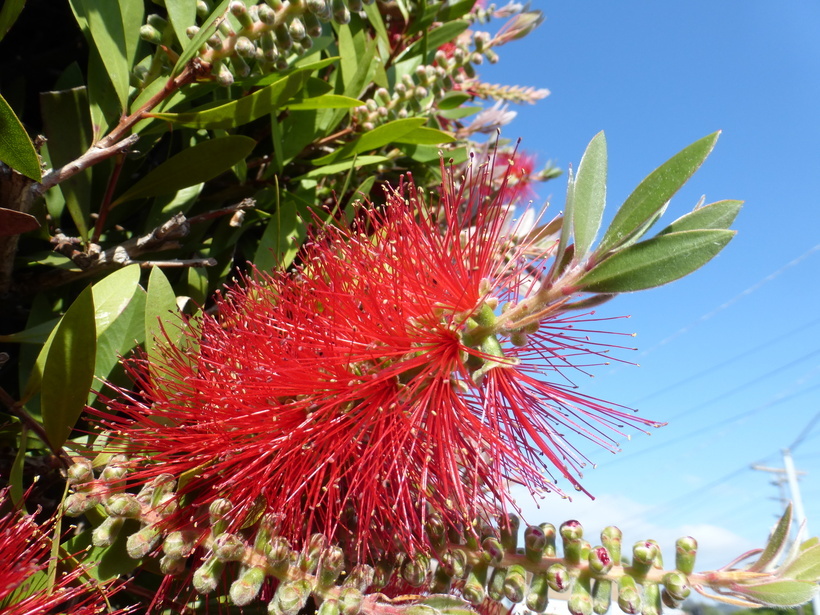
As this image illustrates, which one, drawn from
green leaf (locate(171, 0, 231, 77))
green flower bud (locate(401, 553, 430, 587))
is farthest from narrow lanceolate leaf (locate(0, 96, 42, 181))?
green flower bud (locate(401, 553, 430, 587))

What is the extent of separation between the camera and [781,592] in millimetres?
858

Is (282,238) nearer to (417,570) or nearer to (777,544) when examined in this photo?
(417,570)

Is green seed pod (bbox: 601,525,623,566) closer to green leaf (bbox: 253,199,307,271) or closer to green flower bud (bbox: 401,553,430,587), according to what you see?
green flower bud (bbox: 401,553,430,587)

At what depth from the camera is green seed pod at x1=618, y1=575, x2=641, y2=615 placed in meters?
0.85

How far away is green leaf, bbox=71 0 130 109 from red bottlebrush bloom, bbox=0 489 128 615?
62 cm

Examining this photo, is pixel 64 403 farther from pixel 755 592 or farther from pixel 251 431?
pixel 755 592

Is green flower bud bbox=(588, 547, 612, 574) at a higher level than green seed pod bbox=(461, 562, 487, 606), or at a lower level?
higher

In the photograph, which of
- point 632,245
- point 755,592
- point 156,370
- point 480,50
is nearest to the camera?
point 632,245

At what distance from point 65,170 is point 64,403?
1.11 feet

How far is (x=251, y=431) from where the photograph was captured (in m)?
0.94

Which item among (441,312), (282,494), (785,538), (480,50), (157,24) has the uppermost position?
(480,50)

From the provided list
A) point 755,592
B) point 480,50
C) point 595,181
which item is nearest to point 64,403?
point 595,181

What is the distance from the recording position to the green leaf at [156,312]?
3.26 ft

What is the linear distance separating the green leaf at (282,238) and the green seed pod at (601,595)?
0.73 meters
